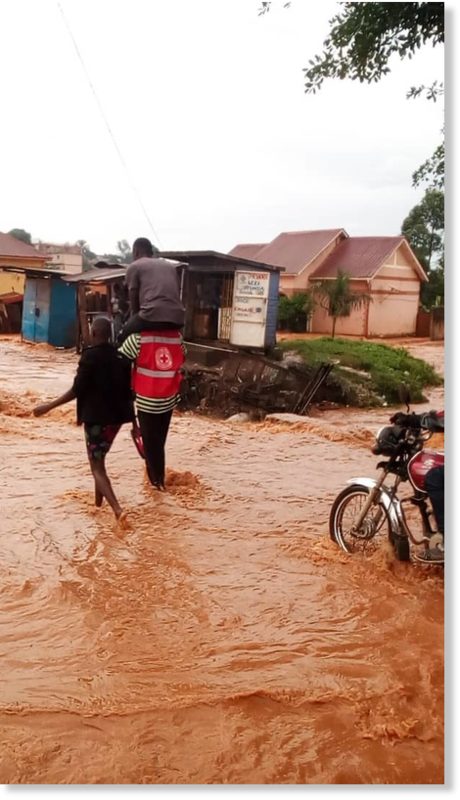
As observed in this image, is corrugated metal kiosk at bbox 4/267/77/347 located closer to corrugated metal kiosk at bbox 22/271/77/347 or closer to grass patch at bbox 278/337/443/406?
corrugated metal kiosk at bbox 22/271/77/347

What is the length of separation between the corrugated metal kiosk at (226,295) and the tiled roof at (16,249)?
0.94 metres

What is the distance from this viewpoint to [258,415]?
305 inches

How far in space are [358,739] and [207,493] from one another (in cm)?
245

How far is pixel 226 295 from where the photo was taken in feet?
15.6

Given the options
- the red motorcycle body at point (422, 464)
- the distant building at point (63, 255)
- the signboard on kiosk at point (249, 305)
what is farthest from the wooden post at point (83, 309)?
the red motorcycle body at point (422, 464)

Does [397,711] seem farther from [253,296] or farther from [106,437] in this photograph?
[253,296]

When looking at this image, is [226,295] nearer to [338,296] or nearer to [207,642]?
[338,296]

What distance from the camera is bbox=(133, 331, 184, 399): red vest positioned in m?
3.95

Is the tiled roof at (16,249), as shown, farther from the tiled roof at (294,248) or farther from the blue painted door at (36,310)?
the blue painted door at (36,310)

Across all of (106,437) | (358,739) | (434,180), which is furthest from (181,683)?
(434,180)

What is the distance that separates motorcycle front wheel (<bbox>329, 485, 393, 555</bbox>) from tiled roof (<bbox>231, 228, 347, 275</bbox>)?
5.66 feet

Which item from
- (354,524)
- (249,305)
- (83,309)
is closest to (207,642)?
(354,524)

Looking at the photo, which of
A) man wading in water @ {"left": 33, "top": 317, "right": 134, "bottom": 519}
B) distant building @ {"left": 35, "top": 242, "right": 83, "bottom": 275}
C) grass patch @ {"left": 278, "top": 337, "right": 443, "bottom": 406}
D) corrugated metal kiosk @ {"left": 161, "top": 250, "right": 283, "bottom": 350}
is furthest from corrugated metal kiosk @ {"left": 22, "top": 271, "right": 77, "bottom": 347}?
man wading in water @ {"left": 33, "top": 317, "right": 134, "bottom": 519}

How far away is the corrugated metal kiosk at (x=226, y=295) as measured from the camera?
4484mm
